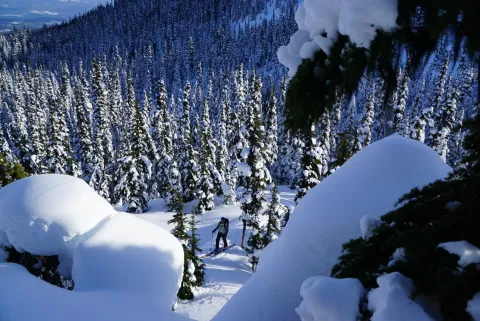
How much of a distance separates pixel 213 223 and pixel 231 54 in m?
104

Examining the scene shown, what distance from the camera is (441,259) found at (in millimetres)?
2004

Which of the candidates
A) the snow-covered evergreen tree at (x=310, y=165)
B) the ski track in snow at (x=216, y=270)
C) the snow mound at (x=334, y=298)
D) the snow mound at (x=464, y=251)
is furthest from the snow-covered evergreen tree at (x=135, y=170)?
the snow mound at (x=464, y=251)

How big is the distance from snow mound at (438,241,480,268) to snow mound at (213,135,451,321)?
216 cm

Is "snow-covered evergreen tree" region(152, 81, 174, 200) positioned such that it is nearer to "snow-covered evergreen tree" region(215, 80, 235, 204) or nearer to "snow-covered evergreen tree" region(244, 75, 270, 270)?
"snow-covered evergreen tree" region(215, 80, 235, 204)

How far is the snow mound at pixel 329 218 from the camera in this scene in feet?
13.4

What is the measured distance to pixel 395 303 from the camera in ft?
6.42

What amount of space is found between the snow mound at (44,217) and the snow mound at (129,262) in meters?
0.62

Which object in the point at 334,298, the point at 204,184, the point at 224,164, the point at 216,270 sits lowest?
the point at 224,164

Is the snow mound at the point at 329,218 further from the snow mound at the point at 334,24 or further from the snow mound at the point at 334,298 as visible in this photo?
the snow mound at the point at 334,24

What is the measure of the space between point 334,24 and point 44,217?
7.11m

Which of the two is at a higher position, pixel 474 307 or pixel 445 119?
pixel 474 307

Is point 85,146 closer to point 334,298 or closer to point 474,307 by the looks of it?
point 334,298

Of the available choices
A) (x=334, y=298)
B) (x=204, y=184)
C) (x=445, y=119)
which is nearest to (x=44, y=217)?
(x=334, y=298)

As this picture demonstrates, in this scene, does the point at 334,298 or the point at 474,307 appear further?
the point at 334,298
